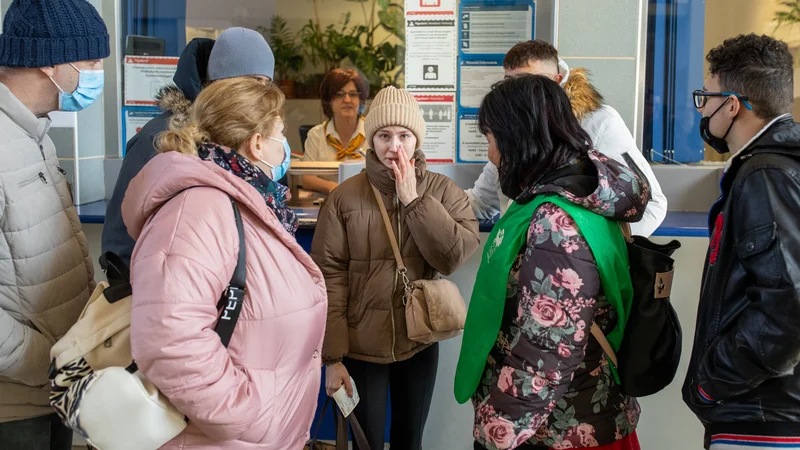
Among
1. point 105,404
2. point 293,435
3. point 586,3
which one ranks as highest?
point 586,3

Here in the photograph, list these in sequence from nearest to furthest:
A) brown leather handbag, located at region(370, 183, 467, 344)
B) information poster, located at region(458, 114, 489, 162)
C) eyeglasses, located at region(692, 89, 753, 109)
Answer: eyeglasses, located at region(692, 89, 753, 109), brown leather handbag, located at region(370, 183, 467, 344), information poster, located at region(458, 114, 489, 162)

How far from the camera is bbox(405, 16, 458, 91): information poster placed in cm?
454

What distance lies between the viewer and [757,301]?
1771mm

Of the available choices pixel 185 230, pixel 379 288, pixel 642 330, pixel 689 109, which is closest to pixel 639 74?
pixel 689 109

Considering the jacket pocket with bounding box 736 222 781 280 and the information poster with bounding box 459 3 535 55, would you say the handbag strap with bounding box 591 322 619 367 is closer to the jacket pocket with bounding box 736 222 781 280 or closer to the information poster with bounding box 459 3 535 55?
the jacket pocket with bounding box 736 222 781 280

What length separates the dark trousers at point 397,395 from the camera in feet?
9.38

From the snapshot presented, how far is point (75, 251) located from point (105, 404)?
2.50ft

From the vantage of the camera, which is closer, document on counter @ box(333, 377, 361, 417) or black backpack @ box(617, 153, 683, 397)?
black backpack @ box(617, 153, 683, 397)

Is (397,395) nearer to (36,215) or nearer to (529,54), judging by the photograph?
(36,215)

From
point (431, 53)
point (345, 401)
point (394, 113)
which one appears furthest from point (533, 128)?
point (431, 53)

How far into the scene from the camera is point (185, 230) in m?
1.71

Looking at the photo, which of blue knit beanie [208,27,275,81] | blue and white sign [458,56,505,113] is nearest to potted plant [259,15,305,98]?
blue and white sign [458,56,505,113]

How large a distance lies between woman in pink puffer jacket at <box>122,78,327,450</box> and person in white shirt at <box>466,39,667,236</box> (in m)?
1.56

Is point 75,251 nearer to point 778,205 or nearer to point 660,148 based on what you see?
point 778,205
